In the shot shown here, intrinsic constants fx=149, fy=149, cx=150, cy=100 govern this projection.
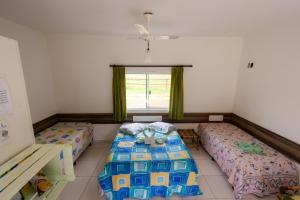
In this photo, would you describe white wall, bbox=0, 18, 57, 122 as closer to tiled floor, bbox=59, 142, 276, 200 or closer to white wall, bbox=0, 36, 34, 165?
tiled floor, bbox=59, 142, 276, 200

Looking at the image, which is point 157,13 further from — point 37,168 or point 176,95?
point 37,168

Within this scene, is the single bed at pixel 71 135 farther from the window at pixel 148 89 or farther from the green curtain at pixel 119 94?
the window at pixel 148 89

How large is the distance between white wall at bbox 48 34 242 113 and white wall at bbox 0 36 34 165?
233cm

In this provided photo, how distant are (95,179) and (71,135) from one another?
0.91 metres

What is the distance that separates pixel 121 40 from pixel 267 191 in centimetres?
350

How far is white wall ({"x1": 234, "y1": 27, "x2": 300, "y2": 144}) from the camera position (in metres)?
2.12

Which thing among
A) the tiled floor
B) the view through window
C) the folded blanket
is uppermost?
the view through window

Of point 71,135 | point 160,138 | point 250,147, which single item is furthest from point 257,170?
point 71,135

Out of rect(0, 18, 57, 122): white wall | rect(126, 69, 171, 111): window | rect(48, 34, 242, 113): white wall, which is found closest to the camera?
rect(0, 18, 57, 122): white wall

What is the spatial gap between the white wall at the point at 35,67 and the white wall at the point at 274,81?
4.12 m

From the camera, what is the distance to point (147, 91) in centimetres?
347

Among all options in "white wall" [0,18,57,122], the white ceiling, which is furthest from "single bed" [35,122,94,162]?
the white ceiling

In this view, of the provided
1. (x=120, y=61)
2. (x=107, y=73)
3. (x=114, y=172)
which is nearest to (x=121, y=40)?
(x=120, y=61)

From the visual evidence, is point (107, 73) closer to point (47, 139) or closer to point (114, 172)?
point (47, 139)
